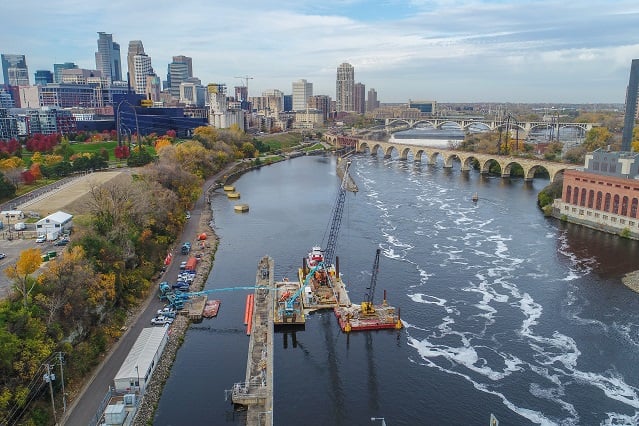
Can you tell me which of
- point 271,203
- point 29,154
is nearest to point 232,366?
point 271,203

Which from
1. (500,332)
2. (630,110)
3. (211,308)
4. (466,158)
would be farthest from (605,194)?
(466,158)

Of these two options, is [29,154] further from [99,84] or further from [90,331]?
[99,84]

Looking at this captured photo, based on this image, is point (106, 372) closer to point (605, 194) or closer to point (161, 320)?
point (161, 320)

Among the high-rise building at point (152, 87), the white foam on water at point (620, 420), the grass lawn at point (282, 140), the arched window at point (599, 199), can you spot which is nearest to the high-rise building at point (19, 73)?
the high-rise building at point (152, 87)

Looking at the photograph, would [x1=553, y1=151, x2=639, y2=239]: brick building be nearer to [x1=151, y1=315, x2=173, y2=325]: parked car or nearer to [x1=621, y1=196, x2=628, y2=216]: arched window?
[x1=621, y1=196, x2=628, y2=216]: arched window

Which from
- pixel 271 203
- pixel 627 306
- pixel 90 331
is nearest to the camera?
pixel 90 331

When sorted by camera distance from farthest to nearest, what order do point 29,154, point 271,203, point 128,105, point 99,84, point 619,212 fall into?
1. point 99,84
2. point 128,105
3. point 29,154
4. point 271,203
5. point 619,212
